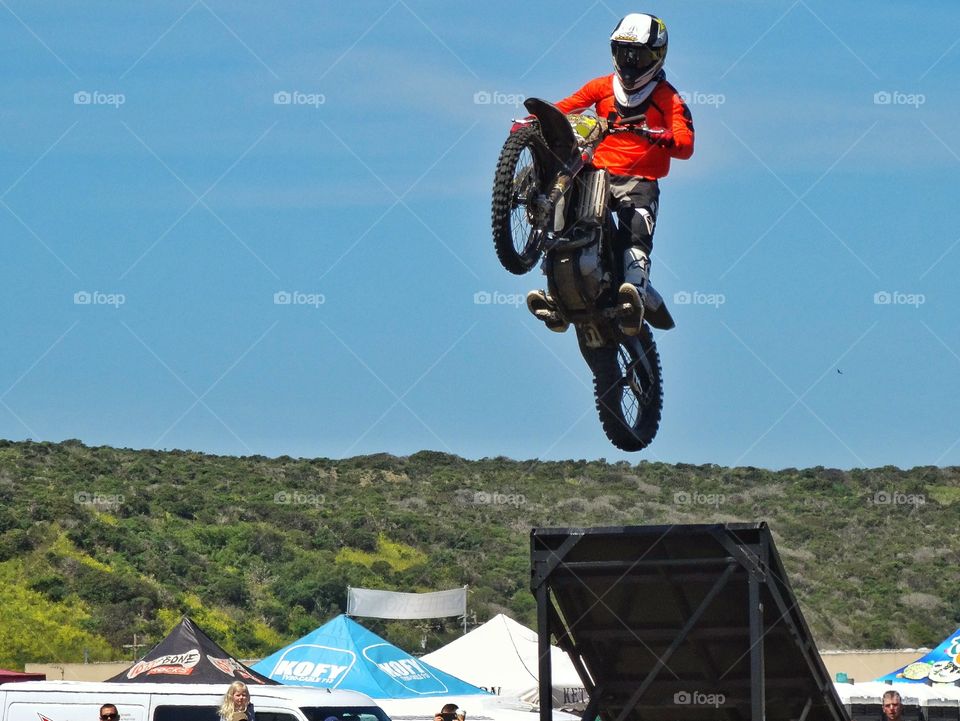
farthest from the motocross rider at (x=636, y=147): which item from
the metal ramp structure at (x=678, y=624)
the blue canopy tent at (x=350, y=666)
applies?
the blue canopy tent at (x=350, y=666)

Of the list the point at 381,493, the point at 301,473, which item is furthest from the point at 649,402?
the point at 301,473

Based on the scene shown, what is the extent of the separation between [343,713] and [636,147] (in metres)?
6.97

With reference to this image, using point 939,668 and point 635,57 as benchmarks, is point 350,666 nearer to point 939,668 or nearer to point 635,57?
point 939,668

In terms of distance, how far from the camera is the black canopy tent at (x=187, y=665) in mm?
19375

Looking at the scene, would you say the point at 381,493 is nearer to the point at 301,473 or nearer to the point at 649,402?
the point at 301,473

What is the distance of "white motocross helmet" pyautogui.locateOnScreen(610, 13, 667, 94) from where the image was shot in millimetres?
13086

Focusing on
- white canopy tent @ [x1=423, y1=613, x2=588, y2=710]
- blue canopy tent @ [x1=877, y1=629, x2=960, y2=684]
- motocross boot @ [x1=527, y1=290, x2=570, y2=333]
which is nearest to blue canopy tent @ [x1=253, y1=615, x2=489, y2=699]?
white canopy tent @ [x1=423, y1=613, x2=588, y2=710]

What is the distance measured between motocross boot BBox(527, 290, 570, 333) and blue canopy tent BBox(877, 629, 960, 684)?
15898 mm

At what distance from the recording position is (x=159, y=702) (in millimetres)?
16203

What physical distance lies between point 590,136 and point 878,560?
4004cm

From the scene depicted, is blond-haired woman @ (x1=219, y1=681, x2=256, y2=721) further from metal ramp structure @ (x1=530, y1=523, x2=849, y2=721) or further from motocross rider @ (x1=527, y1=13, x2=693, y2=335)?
motocross rider @ (x1=527, y1=13, x2=693, y2=335)

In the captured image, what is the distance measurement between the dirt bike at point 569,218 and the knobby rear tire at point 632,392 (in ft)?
0.63

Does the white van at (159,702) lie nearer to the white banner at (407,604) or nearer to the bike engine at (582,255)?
the bike engine at (582,255)

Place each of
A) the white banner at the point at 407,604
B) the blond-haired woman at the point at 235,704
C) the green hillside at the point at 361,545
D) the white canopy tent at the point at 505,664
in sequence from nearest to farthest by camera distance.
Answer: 1. the blond-haired woman at the point at 235,704
2. the white canopy tent at the point at 505,664
3. the white banner at the point at 407,604
4. the green hillside at the point at 361,545
